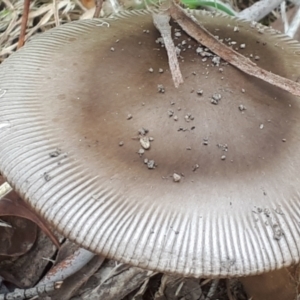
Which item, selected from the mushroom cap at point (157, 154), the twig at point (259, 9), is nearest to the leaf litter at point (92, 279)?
the mushroom cap at point (157, 154)

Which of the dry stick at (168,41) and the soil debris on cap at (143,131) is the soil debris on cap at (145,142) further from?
the dry stick at (168,41)

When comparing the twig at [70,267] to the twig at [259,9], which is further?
the twig at [259,9]

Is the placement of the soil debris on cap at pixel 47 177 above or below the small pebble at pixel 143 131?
below

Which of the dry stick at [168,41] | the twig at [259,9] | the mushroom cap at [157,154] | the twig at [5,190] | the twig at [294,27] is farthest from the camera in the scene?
the twig at [259,9]

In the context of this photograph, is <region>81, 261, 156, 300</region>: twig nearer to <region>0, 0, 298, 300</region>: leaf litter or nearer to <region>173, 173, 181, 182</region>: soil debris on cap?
<region>0, 0, 298, 300</region>: leaf litter

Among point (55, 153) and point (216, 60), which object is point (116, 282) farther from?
point (216, 60)

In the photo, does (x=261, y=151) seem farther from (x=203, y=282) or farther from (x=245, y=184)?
(x=203, y=282)
